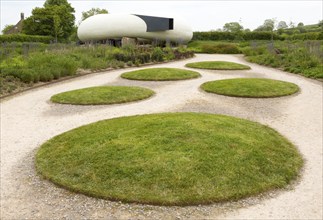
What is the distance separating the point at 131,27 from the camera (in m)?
32.8

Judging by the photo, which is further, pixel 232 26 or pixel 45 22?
pixel 232 26

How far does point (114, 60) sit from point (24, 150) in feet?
45.9

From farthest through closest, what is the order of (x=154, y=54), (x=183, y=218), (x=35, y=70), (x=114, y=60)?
1. (x=154, y=54)
2. (x=114, y=60)
3. (x=35, y=70)
4. (x=183, y=218)

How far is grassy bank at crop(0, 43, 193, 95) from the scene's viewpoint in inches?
526

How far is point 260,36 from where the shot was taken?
44.1 meters

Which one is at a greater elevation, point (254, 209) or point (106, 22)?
point (106, 22)

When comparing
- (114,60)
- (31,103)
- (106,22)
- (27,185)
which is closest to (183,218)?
(27,185)

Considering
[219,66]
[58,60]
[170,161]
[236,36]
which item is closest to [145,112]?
[170,161]

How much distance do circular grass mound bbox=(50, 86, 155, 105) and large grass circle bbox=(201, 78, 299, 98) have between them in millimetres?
2491

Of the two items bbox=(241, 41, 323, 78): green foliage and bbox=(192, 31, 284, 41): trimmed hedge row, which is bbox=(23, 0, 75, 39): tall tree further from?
bbox=(241, 41, 323, 78): green foliage

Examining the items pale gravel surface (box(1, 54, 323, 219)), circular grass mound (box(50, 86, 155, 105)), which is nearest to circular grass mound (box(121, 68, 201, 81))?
pale gravel surface (box(1, 54, 323, 219))

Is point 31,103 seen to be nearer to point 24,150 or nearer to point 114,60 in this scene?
point 24,150

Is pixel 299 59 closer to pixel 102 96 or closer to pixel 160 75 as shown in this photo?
pixel 160 75

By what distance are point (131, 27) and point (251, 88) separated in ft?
75.0
